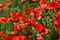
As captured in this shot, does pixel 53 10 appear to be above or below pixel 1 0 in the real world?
above

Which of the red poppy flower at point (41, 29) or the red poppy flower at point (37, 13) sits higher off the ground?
the red poppy flower at point (37, 13)

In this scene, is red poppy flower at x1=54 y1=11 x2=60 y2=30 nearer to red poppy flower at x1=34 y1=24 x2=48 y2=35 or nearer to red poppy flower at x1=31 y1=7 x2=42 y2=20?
red poppy flower at x1=34 y1=24 x2=48 y2=35

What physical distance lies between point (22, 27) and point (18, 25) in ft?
0.15

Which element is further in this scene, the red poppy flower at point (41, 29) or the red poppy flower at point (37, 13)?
the red poppy flower at point (37, 13)

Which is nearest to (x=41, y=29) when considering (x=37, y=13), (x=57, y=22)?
(x=57, y=22)

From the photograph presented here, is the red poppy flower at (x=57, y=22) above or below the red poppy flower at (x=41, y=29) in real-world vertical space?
above

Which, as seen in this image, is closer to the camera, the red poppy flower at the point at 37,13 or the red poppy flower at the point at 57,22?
the red poppy flower at the point at 57,22

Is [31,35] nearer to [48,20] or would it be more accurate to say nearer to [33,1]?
[48,20]

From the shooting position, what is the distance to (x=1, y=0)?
4438 mm

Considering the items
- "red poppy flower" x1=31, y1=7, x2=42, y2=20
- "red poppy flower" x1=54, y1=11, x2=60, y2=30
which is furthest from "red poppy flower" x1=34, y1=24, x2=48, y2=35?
"red poppy flower" x1=31, y1=7, x2=42, y2=20

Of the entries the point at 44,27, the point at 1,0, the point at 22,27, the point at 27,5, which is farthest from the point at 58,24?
the point at 1,0

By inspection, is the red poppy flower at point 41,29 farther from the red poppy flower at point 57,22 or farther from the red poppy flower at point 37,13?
the red poppy flower at point 37,13

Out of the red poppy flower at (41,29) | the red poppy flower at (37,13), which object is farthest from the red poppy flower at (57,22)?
the red poppy flower at (37,13)

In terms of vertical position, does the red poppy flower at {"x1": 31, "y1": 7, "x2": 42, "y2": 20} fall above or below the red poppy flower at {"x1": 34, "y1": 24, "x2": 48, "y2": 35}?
above
